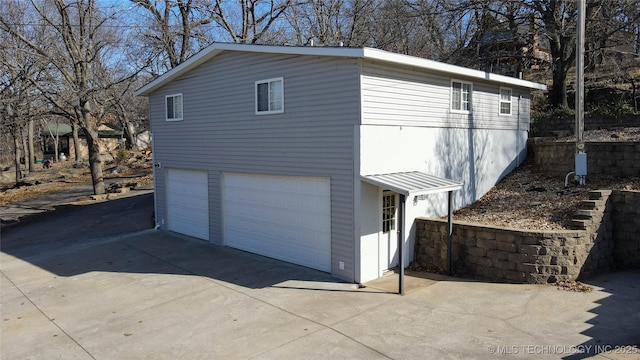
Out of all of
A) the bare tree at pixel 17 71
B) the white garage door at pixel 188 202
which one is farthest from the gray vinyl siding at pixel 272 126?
the bare tree at pixel 17 71

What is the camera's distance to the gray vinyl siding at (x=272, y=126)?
919cm

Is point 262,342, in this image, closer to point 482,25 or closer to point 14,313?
point 14,313

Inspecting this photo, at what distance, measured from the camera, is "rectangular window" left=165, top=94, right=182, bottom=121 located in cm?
1394

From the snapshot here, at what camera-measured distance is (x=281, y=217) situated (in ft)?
35.5

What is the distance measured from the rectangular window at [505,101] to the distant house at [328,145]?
6 cm

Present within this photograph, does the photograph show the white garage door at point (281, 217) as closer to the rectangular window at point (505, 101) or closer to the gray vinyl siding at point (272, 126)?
the gray vinyl siding at point (272, 126)

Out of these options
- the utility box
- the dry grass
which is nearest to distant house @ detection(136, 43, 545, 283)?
the utility box

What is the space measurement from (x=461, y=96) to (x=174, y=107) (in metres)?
8.68

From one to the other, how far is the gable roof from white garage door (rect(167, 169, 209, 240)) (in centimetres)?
301

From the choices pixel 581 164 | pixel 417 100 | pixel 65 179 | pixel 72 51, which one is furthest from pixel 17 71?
pixel 581 164

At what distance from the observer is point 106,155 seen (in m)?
37.8

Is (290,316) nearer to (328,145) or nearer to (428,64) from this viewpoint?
(328,145)

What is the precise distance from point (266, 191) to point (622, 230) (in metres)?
8.18

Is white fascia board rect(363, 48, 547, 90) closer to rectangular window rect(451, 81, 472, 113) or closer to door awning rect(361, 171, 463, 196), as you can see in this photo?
rectangular window rect(451, 81, 472, 113)
